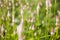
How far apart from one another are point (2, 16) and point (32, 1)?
0.38 metres

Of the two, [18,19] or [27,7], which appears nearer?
[27,7]

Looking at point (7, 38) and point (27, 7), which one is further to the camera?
point (27, 7)

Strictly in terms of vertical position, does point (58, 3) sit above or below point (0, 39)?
above

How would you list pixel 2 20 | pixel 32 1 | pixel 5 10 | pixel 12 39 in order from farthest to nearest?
pixel 32 1
pixel 5 10
pixel 2 20
pixel 12 39

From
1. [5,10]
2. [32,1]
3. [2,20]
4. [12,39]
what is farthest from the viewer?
[32,1]

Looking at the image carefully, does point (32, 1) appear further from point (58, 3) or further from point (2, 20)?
point (2, 20)

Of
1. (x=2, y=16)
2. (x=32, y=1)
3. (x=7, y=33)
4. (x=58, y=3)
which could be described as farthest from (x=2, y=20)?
(x=58, y=3)

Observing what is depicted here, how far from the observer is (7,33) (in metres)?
1.40

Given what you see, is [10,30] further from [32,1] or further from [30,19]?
[32,1]

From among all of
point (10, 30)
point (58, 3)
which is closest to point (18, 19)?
point (10, 30)

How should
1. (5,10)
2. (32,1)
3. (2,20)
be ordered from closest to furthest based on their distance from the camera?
(2,20), (5,10), (32,1)

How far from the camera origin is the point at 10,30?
1420mm

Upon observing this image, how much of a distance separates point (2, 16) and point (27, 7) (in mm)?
241

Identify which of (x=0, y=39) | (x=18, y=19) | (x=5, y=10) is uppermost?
(x=5, y=10)
